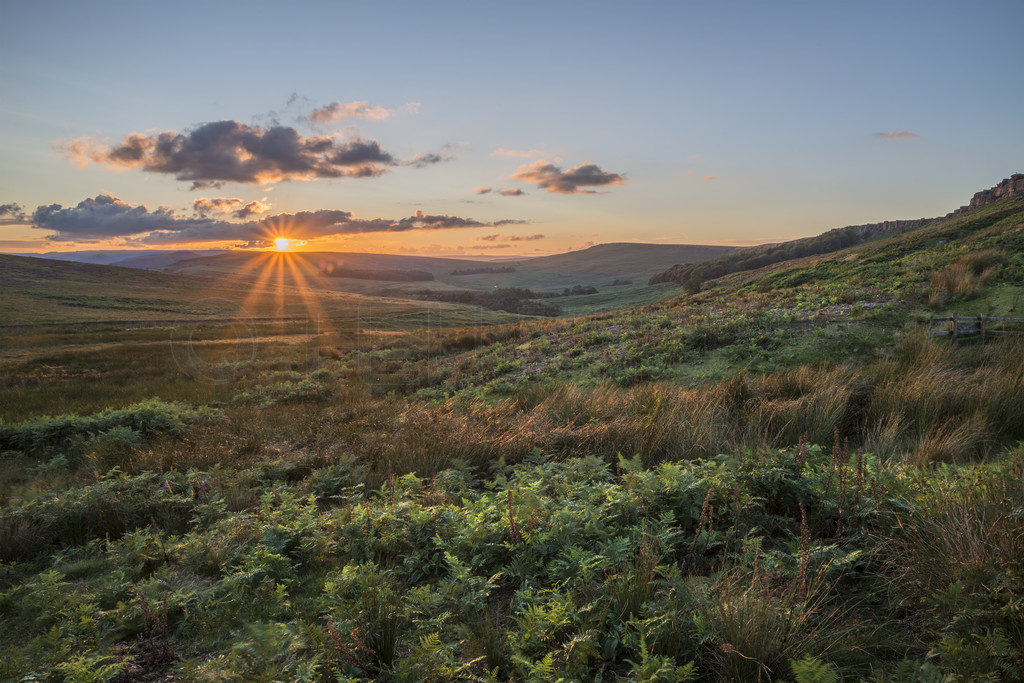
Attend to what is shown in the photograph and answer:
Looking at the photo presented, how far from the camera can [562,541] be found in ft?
10.9

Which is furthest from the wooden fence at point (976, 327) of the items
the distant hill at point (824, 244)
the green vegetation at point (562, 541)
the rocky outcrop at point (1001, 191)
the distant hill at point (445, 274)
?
the distant hill at point (445, 274)

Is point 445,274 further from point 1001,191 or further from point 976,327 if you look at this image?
point 976,327

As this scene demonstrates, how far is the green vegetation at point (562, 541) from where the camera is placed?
2410mm

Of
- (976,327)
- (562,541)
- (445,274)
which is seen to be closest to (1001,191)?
(976,327)

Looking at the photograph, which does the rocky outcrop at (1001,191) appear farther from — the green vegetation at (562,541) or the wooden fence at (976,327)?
the green vegetation at (562,541)

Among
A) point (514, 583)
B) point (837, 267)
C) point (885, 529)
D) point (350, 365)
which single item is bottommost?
point (350, 365)

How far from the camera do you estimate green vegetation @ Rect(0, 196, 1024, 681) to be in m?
2.41

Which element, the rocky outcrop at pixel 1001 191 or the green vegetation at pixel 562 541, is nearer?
the green vegetation at pixel 562 541

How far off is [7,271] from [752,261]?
412 ft

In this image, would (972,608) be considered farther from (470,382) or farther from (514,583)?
(470,382)

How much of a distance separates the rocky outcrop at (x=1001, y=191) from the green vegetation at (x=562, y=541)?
384 feet

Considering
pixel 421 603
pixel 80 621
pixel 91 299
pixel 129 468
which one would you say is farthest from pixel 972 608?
pixel 91 299

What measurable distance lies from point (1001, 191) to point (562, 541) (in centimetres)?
14288

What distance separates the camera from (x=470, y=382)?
13.6 meters
